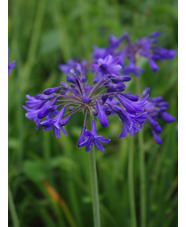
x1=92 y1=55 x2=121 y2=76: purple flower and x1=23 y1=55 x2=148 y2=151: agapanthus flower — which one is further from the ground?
x1=92 y1=55 x2=121 y2=76: purple flower

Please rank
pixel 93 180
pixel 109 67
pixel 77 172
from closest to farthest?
pixel 93 180, pixel 109 67, pixel 77 172

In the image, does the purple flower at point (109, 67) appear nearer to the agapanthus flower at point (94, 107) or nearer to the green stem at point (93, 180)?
the agapanthus flower at point (94, 107)

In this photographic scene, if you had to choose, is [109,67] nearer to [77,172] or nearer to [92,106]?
[92,106]

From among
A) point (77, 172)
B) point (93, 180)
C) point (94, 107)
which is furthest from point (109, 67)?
point (77, 172)

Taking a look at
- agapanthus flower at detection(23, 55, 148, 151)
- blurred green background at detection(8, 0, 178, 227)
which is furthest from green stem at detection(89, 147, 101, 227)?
blurred green background at detection(8, 0, 178, 227)

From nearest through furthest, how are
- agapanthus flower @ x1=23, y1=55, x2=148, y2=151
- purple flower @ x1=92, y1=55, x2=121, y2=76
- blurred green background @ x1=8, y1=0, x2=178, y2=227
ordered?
agapanthus flower @ x1=23, y1=55, x2=148, y2=151 < purple flower @ x1=92, y1=55, x2=121, y2=76 < blurred green background @ x1=8, y1=0, x2=178, y2=227

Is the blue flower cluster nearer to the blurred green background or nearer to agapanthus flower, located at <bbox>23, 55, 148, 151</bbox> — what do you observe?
agapanthus flower, located at <bbox>23, 55, 148, 151</bbox>

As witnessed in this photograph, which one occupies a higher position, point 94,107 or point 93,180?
point 94,107

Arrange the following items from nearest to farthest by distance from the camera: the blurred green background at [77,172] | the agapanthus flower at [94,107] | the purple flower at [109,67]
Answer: the agapanthus flower at [94,107]
the purple flower at [109,67]
the blurred green background at [77,172]

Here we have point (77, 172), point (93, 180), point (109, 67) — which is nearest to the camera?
point (93, 180)

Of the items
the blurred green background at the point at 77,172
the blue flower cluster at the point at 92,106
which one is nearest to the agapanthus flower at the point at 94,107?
the blue flower cluster at the point at 92,106

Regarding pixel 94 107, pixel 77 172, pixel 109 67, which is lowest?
pixel 77 172

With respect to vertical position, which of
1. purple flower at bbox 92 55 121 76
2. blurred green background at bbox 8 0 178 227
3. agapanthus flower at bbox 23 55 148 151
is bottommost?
blurred green background at bbox 8 0 178 227
